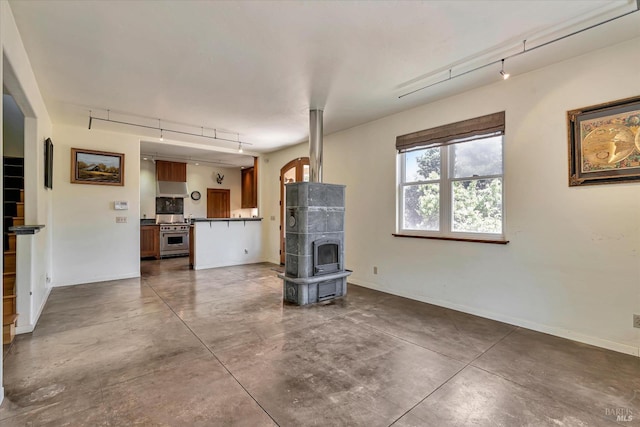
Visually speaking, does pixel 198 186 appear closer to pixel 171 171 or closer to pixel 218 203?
pixel 218 203

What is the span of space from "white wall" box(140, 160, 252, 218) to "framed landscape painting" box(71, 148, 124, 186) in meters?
2.98

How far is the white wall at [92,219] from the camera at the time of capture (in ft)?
16.2

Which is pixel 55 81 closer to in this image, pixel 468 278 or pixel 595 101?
pixel 468 278

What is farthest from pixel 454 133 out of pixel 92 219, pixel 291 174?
pixel 92 219

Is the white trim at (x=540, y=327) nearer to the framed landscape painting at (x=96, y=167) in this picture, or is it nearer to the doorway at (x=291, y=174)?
the doorway at (x=291, y=174)

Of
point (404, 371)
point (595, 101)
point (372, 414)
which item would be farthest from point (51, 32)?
point (595, 101)

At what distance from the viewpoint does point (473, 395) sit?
201cm

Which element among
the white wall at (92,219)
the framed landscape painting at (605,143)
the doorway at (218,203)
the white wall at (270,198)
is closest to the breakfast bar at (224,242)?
the white wall at (270,198)

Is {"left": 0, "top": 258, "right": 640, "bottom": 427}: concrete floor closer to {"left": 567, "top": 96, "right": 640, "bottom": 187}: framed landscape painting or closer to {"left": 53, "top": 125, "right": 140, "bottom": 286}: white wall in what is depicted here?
{"left": 567, "top": 96, "right": 640, "bottom": 187}: framed landscape painting

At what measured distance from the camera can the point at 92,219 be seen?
520 centimetres

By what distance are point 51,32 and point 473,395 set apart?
14.1ft

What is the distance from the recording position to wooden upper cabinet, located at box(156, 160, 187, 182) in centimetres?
806

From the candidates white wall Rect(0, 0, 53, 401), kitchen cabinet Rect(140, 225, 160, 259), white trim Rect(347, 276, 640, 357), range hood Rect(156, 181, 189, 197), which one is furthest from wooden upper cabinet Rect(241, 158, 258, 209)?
white trim Rect(347, 276, 640, 357)

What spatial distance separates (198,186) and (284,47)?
23.7ft
